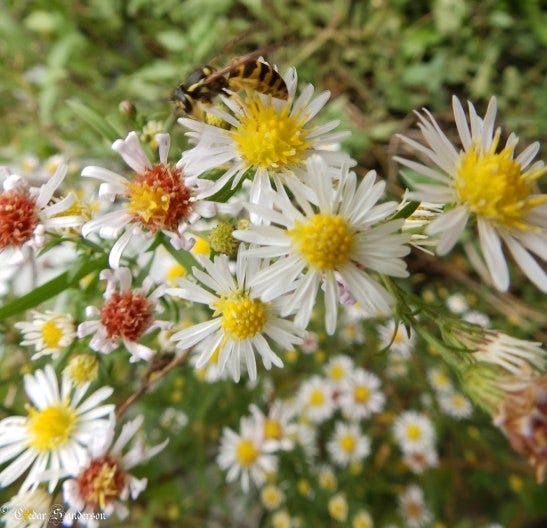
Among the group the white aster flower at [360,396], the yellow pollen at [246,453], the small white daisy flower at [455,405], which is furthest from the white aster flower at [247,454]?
the small white daisy flower at [455,405]

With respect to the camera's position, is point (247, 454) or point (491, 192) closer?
point (491, 192)

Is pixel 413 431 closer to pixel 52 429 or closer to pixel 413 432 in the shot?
pixel 413 432

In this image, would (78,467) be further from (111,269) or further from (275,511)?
(275,511)

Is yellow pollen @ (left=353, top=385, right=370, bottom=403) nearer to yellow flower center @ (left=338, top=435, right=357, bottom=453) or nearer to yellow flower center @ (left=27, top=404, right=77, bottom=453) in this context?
yellow flower center @ (left=338, top=435, right=357, bottom=453)

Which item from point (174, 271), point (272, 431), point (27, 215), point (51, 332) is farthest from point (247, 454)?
point (27, 215)

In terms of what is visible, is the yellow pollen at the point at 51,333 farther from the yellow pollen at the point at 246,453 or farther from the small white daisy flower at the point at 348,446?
the small white daisy flower at the point at 348,446

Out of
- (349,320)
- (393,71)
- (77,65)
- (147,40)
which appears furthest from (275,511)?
(147,40)

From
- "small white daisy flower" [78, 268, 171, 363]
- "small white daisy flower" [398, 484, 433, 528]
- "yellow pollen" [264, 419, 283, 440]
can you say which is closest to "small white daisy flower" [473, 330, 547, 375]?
"small white daisy flower" [78, 268, 171, 363]
